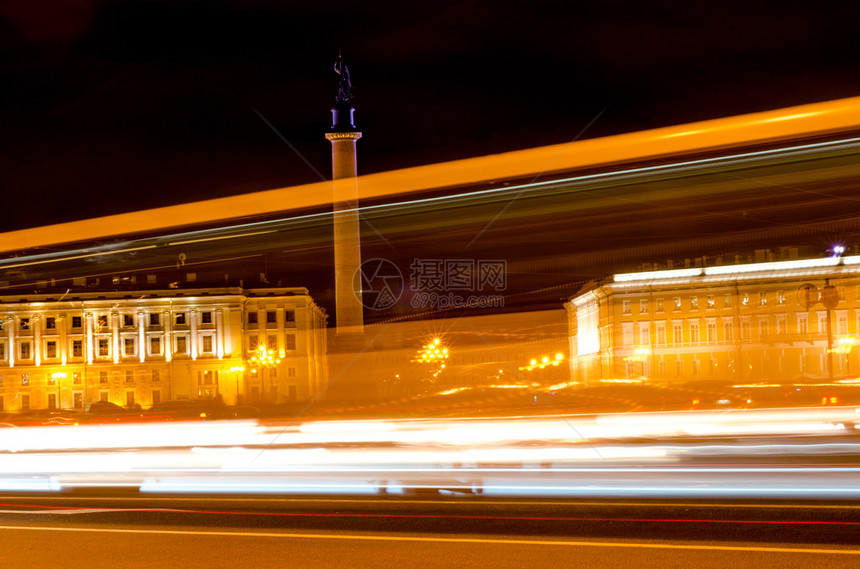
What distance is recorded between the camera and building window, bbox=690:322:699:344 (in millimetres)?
5746

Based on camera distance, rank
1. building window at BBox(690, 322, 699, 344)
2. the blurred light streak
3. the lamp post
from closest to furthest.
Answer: the blurred light streak < building window at BBox(690, 322, 699, 344) < the lamp post

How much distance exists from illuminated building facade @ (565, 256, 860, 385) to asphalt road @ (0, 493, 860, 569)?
1.17 meters

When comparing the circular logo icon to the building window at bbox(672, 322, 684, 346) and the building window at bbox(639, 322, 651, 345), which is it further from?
the building window at bbox(672, 322, 684, 346)

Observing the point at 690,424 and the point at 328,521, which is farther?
the point at 328,521

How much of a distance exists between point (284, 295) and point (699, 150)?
13.0 ft

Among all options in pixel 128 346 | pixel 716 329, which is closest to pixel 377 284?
pixel 716 329

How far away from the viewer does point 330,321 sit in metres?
7.97

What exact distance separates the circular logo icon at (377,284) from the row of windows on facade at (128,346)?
0.90 meters

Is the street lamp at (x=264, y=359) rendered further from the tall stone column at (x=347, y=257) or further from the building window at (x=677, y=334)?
the building window at (x=677, y=334)

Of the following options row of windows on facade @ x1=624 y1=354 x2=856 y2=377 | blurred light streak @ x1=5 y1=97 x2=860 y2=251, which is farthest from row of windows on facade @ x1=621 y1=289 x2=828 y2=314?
blurred light streak @ x1=5 y1=97 x2=860 y2=251

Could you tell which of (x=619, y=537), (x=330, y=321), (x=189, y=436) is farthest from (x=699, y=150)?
(x=189, y=436)

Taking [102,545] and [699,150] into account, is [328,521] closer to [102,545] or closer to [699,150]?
[102,545]

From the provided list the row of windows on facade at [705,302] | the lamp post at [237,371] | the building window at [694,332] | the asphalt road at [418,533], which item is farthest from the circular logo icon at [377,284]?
the building window at [694,332]

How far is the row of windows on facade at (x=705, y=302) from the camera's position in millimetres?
5637
